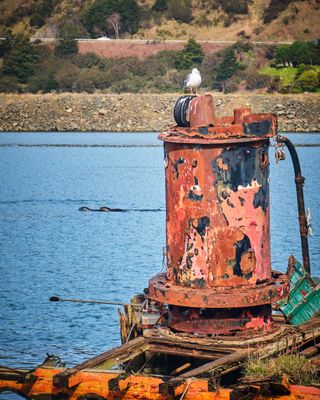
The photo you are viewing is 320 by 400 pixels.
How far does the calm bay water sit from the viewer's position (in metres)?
22.3

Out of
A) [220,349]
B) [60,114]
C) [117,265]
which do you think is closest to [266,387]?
[220,349]

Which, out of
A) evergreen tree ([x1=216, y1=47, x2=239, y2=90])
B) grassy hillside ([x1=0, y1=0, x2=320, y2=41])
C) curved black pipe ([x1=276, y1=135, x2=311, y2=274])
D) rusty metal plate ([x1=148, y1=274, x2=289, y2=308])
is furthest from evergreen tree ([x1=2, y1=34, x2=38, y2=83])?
rusty metal plate ([x1=148, y1=274, x2=289, y2=308])

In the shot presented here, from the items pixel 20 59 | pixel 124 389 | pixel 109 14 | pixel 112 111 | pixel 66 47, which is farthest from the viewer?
pixel 109 14

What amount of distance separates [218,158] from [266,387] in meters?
2.71

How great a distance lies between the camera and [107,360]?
13359mm

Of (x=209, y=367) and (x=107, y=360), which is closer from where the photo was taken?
(x=209, y=367)

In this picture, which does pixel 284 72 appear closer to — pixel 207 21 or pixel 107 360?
pixel 207 21

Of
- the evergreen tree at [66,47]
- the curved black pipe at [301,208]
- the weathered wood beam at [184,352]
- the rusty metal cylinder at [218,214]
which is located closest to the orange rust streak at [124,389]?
the weathered wood beam at [184,352]

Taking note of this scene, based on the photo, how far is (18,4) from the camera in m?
118

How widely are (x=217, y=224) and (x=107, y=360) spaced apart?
182cm

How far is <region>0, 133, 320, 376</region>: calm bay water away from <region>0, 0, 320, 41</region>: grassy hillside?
29.8 meters

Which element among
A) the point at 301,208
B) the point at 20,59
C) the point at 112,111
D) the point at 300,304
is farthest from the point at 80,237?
the point at 20,59

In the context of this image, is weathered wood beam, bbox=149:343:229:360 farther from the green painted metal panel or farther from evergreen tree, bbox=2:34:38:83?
evergreen tree, bbox=2:34:38:83

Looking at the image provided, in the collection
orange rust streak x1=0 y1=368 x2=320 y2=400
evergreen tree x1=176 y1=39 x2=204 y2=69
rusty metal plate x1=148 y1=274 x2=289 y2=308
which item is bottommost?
orange rust streak x1=0 y1=368 x2=320 y2=400
